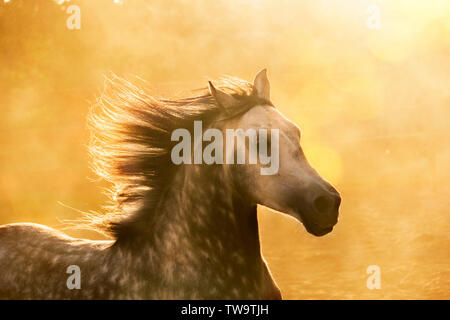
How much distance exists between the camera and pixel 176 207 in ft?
10.9

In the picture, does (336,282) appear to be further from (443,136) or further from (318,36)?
(318,36)

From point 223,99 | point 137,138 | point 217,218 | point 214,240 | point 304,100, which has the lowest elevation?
point 214,240

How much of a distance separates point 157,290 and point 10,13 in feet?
55.2

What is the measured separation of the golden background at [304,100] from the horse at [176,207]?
199 inches

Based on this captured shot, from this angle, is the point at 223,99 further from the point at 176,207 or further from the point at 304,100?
the point at 304,100

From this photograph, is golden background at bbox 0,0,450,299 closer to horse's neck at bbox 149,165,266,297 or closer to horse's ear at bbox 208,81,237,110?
horse's neck at bbox 149,165,266,297

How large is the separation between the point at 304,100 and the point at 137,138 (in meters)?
23.1

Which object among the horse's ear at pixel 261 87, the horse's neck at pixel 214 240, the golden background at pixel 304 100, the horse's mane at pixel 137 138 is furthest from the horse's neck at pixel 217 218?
the golden background at pixel 304 100

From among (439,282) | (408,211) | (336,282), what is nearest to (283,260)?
(336,282)

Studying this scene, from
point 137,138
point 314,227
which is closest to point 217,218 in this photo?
point 314,227

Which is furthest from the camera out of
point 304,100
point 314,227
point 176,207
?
point 304,100

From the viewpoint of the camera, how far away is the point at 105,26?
20.6 meters

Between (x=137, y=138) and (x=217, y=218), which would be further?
(x=137, y=138)

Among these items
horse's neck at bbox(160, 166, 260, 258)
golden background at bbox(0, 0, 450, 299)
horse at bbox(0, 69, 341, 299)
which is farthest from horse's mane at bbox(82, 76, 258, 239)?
golden background at bbox(0, 0, 450, 299)
